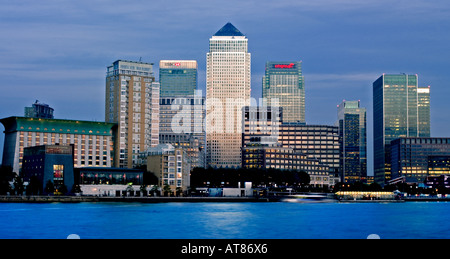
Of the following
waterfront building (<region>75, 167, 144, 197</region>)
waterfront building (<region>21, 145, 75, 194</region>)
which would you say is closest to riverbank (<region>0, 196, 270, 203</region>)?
waterfront building (<region>21, 145, 75, 194</region>)

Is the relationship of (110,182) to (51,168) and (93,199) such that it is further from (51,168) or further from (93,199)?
(51,168)

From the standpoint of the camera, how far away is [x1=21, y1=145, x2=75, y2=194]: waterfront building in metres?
180

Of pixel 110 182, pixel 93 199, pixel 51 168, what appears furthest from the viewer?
pixel 110 182

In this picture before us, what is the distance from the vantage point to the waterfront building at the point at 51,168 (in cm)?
17950

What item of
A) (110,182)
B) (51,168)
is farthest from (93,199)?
(110,182)

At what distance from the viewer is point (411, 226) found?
84750mm

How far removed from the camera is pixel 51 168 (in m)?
180

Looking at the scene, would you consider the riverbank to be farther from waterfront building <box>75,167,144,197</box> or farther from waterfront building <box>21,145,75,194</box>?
waterfront building <box>75,167,144,197</box>

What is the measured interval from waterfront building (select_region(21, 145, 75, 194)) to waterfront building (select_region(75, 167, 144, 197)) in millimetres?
5769

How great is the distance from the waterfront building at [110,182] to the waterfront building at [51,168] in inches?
227

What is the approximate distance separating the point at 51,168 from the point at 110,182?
72.5 ft
